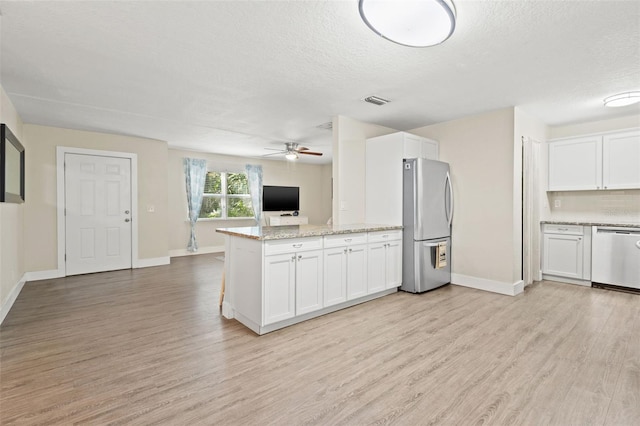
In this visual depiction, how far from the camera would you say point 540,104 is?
13.0 feet

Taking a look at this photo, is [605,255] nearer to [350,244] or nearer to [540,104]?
[540,104]

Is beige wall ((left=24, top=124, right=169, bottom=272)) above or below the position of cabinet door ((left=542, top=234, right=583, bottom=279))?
above

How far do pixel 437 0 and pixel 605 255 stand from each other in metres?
4.42

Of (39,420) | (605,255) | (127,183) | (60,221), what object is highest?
(127,183)

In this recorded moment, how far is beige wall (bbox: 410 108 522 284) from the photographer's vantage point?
410cm

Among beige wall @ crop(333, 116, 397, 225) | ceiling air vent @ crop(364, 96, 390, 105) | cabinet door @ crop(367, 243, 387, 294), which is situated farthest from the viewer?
beige wall @ crop(333, 116, 397, 225)

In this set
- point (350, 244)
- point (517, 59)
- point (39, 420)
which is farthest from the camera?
point (350, 244)

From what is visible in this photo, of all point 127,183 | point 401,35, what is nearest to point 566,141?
point 401,35

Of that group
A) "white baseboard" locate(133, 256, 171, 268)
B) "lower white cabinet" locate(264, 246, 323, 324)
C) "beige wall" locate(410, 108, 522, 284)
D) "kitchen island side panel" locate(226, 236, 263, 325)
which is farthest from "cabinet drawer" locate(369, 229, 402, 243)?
"white baseboard" locate(133, 256, 171, 268)

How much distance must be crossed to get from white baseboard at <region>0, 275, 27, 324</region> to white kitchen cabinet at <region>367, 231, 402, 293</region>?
12.6 ft

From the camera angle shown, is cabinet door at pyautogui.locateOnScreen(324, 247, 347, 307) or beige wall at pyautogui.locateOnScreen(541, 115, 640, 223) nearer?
cabinet door at pyautogui.locateOnScreen(324, 247, 347, 307)

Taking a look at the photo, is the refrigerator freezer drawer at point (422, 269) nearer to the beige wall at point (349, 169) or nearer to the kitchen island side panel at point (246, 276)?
the beige wall at point (349, 169)

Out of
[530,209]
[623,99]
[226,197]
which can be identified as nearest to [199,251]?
[226,197]

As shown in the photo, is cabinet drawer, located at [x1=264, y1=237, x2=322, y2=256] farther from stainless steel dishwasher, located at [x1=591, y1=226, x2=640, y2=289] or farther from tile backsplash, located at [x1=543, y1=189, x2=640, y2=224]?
tile backsplash, located at [x1=543, y1=189, x2=640, y2=224]
